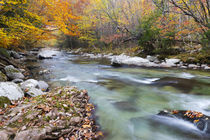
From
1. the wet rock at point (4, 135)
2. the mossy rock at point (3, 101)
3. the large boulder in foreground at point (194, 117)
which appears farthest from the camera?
the mossy rock at point (3, 101)

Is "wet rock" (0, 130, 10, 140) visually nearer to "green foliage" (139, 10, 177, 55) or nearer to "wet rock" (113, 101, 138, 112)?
"wet rock" (113, 101, 138, 112)

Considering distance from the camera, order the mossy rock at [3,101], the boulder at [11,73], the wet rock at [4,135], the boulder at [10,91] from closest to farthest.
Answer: the wet rock at [4,135]
the mossy rock at [3,101]
the boulder at [10,91]
the boulder at [11,73]

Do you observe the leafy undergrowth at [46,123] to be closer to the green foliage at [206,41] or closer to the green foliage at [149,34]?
the green foliage at [206,41]

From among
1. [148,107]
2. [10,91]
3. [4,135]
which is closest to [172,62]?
[148,107]

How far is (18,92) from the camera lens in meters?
4.14

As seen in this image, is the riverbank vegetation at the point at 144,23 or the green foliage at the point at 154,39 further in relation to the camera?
the green foliage at the point at 154,39

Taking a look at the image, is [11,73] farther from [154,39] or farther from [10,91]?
[154,39]

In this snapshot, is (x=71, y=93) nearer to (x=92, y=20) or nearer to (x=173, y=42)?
(x=173, y=42)

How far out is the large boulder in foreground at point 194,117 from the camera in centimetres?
294

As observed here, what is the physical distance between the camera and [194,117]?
3354 mm

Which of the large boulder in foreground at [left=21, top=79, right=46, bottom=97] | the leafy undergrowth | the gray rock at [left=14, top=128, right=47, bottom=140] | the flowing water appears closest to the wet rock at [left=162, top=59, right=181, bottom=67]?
the flowing water

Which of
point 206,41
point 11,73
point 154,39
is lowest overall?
point 11,73

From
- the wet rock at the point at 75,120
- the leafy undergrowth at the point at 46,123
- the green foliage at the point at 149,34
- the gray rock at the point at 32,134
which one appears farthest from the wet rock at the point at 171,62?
the gray rock at the point at 32,134

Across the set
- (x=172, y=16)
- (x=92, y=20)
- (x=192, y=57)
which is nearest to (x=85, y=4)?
(x=92, y=20)
